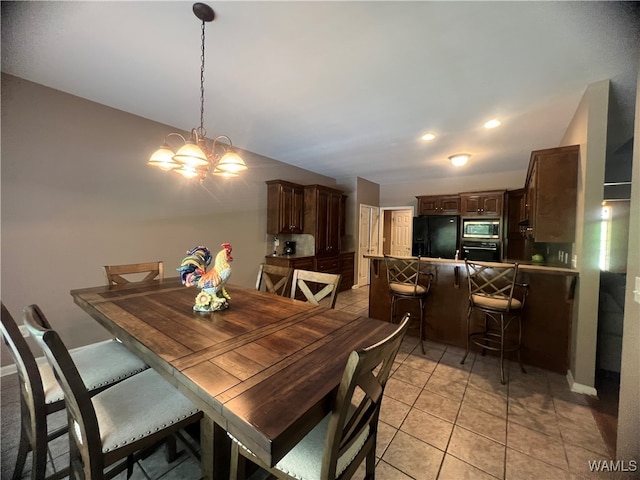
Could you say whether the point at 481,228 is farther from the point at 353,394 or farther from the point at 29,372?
the point at 29,372

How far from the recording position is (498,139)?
3.52m

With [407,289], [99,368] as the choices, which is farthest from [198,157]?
[407,289]

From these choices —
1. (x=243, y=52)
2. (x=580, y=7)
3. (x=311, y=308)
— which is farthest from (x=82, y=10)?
(x=580, y=7)

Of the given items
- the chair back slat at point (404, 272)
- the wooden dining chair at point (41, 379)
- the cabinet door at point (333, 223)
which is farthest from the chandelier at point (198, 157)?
the cabinet door at point (333, 223)

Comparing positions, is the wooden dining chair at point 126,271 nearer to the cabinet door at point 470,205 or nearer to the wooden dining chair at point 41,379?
the wooden dining chair at point 41,379

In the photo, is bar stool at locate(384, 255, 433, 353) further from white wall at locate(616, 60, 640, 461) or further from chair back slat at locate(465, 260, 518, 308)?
white wall at locate(616, 60, 640, 461)

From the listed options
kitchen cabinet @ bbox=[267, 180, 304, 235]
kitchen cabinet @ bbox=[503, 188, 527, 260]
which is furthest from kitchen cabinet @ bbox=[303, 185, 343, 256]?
kitchen cabinet @ bbox=[503, 188, 527, 260]

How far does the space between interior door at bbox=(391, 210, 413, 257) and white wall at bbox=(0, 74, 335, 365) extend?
5.58 m

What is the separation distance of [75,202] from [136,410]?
2522 millimetres

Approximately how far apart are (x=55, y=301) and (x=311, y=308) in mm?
2686

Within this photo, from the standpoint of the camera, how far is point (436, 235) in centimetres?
549

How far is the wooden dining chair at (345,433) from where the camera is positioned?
0.76 m

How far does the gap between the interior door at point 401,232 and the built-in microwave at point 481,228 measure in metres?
1.92

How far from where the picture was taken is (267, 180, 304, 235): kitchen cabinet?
4535 millimetres
